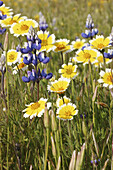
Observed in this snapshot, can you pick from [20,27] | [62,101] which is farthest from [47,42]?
[62,101]

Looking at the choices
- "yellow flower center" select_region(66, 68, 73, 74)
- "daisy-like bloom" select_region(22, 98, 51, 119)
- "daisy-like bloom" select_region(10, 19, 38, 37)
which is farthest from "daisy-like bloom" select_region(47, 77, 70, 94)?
"daisy-like bloom" select_region(10, 19, 38, 37)

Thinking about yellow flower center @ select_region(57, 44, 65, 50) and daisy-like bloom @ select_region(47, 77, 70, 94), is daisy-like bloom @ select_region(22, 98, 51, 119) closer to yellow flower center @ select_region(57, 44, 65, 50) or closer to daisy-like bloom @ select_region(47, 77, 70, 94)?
daisy-like bloom @ select_region(47, 77, 70, 94)

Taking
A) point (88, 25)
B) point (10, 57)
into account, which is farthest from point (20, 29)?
point (88, 25)

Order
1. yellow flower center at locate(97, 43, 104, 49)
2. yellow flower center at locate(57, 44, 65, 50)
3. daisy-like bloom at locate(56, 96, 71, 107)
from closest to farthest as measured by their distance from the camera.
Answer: daisy-like bloom at locate(56, 96, 71, 107) < yellow flower center at locate(97, 43, 104, 49) < yellow flower center at locate(57, 44, 65, 50)

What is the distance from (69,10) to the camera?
688 cm

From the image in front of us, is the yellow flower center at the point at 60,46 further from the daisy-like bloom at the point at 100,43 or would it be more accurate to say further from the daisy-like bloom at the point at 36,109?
the daisy-like bloom at the point at 36,109

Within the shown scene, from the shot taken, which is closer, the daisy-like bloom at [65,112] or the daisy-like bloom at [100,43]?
the daisy-like bloom at [65,112]

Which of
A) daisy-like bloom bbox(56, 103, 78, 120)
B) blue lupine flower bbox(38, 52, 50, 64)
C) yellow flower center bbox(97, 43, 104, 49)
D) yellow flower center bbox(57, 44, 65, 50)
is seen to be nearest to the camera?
daisy-like bloom bbox(56, 103, 78, 120)

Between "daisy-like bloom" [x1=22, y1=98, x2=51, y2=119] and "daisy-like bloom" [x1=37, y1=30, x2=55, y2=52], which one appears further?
"daisy-like bloom" [x1=37, y1=30, x2=55, y2=52]

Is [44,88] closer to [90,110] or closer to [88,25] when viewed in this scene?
[90,110]

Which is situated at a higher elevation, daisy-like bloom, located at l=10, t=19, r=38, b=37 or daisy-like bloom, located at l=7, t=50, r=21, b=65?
daisy-like bloom, located at l=10, t=19, r=38, b=37

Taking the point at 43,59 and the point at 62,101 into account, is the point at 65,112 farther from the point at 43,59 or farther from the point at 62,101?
the point at 43,59

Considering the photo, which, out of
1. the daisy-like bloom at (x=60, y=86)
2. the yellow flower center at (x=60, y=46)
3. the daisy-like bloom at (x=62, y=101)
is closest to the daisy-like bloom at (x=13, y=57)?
the yellow flower center at (x=60, y=46)

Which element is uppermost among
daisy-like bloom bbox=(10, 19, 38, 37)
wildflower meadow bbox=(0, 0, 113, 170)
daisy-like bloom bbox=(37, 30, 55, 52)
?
daisy-like bloom bbox=(10, 19, 38, 37)
